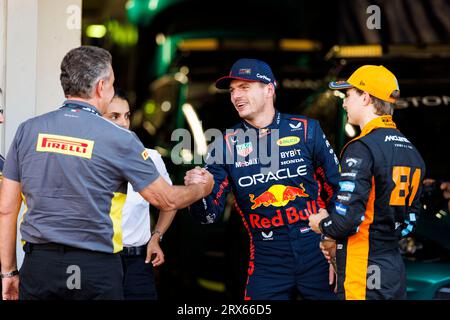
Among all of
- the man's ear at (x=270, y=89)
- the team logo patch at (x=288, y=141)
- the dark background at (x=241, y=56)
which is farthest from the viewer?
the dark background at (x=241, y=56)

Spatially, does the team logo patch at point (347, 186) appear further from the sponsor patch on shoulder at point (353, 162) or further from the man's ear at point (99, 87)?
the man's ear at point (99, 87)

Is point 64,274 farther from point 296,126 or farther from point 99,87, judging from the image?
point 296,126

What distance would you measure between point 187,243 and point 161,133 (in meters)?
2.48

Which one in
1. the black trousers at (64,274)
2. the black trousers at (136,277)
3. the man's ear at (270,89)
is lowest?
the black trousers at (136,277)

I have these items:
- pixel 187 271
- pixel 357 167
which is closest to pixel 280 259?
pixel 357 167

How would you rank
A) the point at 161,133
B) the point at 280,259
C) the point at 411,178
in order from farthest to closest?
the point at 161,133 < the point at 280,259 < the point at 411,178

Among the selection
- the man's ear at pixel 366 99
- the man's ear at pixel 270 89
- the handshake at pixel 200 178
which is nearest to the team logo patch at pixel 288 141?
the man's ear at pixel 270 89

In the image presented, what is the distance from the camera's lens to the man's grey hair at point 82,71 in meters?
4.68

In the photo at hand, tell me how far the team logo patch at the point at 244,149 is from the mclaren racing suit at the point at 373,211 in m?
0.87

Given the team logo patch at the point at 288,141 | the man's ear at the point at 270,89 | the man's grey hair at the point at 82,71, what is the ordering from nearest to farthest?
the man's grey hair at the point at 82,71 < the team logo patch at the point at 288,141 < the man's ear at the point at 270,89

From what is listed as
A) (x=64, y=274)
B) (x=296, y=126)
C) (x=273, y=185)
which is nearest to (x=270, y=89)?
(x=296, y=126)
